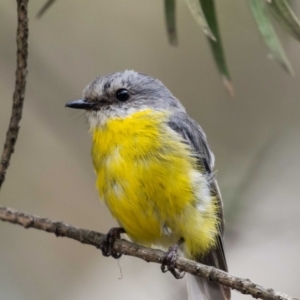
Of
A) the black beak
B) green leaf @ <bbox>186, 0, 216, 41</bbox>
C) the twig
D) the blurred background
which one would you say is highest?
green leaf @ <bbox>186, 0, 216, 41</bbox>

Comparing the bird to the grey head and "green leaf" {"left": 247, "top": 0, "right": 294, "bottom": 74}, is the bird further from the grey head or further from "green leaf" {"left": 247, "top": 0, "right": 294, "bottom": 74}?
"green leaf" {"left": 247, "top": 0, "right": 294, "bottom": 74}

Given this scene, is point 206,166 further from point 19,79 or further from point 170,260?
point 19,79

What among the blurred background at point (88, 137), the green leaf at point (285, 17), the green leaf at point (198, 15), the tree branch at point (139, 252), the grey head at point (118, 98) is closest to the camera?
the tree branch at point (139, 252)

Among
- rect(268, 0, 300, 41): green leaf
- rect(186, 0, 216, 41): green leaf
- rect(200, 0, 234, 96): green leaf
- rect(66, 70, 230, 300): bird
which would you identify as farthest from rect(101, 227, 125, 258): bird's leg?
rect(268, 0, 300, 41): green leaf

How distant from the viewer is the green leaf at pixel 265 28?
7.62 feet

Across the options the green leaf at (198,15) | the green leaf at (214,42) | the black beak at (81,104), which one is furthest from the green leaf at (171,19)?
the black beak at (81,104)

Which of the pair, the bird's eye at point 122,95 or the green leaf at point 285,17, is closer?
the green leaf at point 285,17

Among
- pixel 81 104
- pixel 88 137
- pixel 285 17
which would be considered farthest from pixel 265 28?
pixel 88 137

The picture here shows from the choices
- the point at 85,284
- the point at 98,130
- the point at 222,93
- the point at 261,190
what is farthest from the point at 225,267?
the point at 222,93

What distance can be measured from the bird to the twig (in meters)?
0.64

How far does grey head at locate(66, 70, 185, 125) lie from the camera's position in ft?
9.90

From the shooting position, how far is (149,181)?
2.72m

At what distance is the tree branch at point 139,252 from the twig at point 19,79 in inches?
8.7

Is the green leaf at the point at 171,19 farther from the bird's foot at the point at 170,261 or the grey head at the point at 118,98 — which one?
the bird's foot at the point at 170,261
